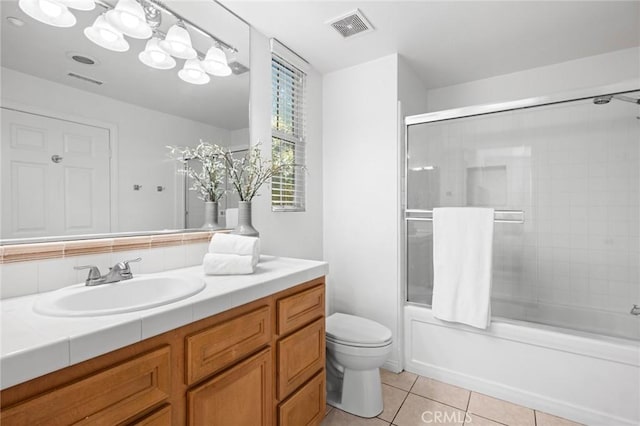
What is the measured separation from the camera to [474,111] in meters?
2.14

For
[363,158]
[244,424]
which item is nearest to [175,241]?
[244,424]

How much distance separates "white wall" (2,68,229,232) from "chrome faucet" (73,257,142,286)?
212mm

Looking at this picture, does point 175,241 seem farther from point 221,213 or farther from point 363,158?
point 363,158

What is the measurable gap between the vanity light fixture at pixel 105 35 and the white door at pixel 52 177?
374mm

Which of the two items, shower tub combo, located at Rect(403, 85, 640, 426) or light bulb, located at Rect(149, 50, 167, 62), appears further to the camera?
shower tub combo, located at Rect(403, 85, 640, 426)

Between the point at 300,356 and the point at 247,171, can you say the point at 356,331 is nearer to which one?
the point at 300,356

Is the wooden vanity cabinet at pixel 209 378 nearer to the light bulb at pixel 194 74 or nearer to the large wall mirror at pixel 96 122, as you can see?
the large wall mirror at pixel 96 122

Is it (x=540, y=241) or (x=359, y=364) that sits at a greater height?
(x=540, y=241)

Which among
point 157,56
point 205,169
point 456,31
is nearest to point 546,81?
point 456,31

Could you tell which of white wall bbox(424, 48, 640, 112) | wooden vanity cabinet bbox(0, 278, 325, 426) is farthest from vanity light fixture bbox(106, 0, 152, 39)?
white wall bbox(424, 48, 640, 112)

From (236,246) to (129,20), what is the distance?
3.68 feet

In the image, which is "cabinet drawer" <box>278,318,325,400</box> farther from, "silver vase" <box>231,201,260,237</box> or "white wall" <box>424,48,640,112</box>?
"white wall" <box>424,48,640,112</box>

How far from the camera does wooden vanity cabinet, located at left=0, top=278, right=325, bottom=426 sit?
2.37 ft

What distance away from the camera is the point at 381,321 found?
2395 millimetres
